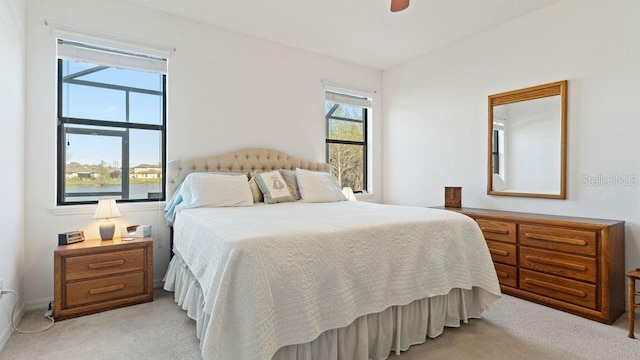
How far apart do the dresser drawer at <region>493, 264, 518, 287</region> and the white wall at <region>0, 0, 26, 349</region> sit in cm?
389

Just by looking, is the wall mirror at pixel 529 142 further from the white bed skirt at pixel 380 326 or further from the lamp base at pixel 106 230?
the lamp base at pixel 106 230

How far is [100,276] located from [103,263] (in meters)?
0.10

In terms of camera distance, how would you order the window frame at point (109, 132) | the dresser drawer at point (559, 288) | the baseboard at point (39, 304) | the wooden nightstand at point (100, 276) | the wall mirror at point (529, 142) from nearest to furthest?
the wooden nightstand at point (100, 276) < the dresser drawer at point (559, 288) < the baseboard at point (39, 304) < the window frame at point (109, 132) < the wall mirror at point (529, 142)

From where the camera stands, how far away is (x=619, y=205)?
105 inches

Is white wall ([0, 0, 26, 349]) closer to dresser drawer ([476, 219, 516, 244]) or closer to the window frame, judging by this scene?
the window frame

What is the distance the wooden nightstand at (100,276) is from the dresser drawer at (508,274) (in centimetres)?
321

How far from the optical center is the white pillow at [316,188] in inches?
132

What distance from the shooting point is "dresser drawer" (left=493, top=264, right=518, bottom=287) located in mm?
2925

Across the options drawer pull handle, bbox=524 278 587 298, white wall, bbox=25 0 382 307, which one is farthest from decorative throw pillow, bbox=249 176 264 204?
drawer pull handle, bbox=524 278 587 298

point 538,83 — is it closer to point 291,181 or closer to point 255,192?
point 291,181

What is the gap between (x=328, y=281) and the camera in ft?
5.34

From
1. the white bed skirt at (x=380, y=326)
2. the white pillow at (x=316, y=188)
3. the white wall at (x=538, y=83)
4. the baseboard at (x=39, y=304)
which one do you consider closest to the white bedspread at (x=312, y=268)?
the white bed skirt at (x=380, y=326)

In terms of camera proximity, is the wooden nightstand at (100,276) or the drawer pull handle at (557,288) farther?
the drawer pull handle at (557,288)

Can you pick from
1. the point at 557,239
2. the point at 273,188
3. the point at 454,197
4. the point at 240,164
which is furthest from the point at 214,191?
the point at 557,239
